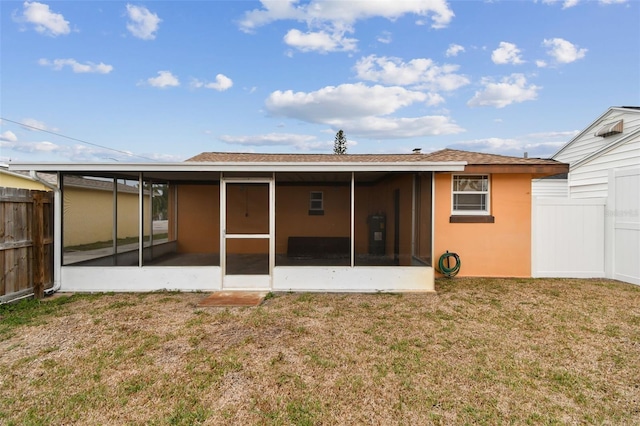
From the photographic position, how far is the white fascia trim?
545 cm

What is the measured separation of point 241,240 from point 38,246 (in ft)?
10.9

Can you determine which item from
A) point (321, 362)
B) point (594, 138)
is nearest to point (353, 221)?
point (321, 362)

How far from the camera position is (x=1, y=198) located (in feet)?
15.3

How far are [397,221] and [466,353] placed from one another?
3.43 m

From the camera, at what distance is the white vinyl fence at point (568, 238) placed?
6953 millimetres

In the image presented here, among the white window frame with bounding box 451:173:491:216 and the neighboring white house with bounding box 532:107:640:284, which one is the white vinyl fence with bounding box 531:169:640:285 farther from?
the white window frame with bounding box 451:173:491:216

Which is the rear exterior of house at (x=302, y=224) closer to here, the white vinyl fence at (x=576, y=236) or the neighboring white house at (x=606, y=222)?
the white vinyl fence at (x=576, y=236)

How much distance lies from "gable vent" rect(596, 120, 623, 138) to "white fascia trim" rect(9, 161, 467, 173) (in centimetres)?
811

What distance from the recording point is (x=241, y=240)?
19.1ft

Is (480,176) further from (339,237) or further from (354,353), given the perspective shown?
(354,353)

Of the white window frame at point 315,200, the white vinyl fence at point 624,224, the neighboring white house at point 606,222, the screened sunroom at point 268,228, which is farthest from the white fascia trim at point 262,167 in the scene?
the white vinyl fence at point 624,224

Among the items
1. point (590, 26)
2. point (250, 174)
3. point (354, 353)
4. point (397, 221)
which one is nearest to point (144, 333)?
point (354, 353)

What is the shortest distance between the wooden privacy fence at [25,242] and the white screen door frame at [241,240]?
2947mm

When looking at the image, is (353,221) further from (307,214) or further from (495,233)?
(495,233)
